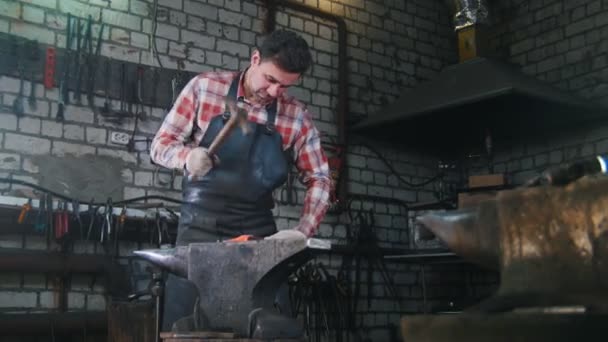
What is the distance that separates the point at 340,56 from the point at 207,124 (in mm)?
3308

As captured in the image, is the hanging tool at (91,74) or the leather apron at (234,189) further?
the hanging tool at (91,74)

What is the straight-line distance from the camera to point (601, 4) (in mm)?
5762

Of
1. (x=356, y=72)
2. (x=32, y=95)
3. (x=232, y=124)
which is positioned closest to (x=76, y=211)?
(x=32, y=95)

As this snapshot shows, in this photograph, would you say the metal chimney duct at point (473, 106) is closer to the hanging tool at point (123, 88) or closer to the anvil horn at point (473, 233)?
the hanging tool at point (123, 88)

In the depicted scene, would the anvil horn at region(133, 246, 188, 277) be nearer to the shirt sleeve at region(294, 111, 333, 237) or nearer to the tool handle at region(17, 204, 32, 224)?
the shirt sleeve at region(294, 111, 333, 237)

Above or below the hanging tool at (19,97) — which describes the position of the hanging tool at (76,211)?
below

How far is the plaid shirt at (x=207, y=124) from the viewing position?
269cm

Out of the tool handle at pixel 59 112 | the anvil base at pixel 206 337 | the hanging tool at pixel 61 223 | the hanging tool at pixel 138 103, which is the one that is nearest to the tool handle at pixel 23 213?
the hanging tool at pixel 61 223

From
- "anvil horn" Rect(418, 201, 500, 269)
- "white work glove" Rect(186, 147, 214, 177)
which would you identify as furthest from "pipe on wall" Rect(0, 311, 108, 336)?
"anvil horn" Rect(418, 201, 500, 269)

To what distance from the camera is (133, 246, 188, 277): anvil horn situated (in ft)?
6.71

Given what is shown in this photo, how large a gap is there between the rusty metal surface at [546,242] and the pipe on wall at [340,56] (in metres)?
4.87

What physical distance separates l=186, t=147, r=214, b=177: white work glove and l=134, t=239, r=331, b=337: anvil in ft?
2.06

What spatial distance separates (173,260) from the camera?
6.77 feet

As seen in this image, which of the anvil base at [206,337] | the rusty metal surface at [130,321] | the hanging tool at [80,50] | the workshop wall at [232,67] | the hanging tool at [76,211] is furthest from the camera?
the hanging tool at [80,50]
